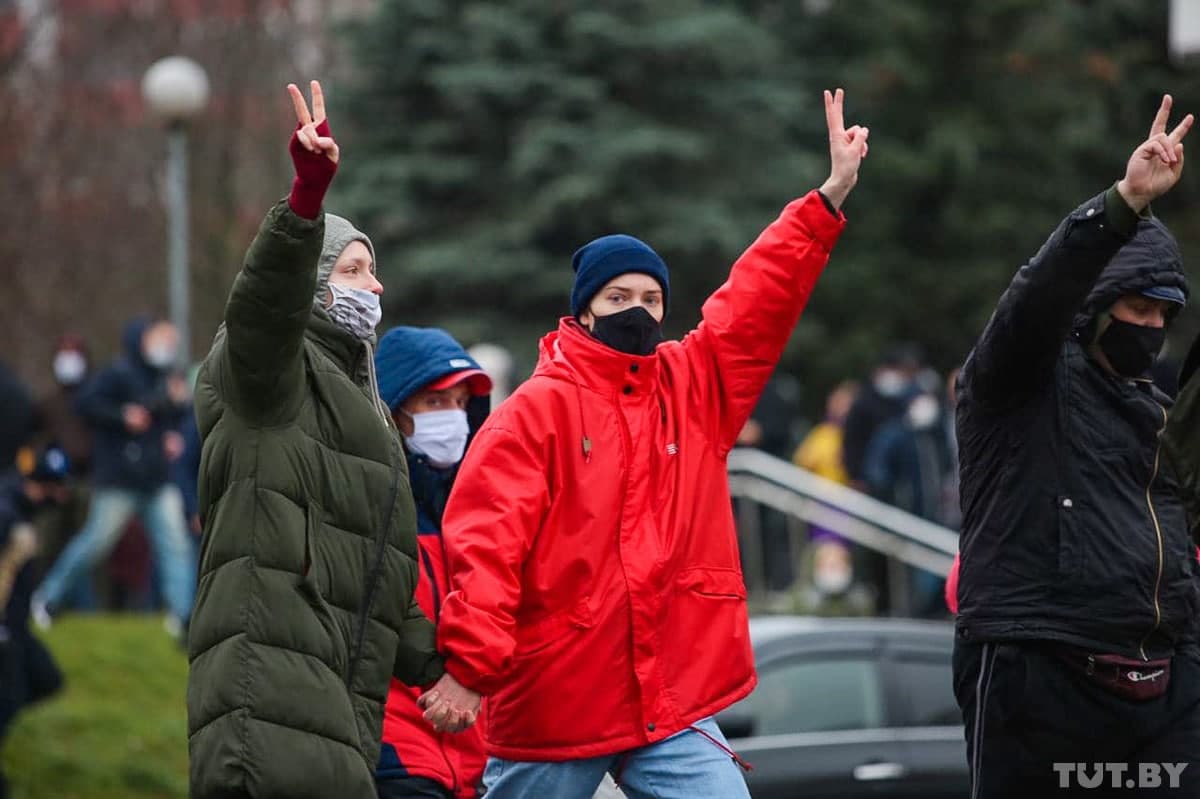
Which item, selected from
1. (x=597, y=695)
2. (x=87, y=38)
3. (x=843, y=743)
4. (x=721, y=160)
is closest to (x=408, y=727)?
(x=597, y=695)

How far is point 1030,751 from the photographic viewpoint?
18.1 feet

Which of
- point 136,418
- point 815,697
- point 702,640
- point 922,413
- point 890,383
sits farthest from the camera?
point 890,383

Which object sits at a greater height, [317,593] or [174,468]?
[317,593]

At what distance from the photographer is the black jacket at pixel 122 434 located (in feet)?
46.0

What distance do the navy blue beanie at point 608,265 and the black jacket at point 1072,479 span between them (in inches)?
35.8

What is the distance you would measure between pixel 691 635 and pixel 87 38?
19426 millimetres

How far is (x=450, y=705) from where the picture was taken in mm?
5152

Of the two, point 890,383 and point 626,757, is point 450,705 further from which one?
point 890,383

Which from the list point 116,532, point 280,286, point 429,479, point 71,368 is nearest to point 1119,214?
point 429,479

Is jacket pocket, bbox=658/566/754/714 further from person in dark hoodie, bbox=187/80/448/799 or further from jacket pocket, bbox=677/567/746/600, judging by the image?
person in dark hoodie, bbox=187/80/448/799

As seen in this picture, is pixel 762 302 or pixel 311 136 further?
pixel 762 302

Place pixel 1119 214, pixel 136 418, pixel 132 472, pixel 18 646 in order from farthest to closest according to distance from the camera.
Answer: pixel 132 472 < pixel 136 418 < pixel 18 646 < pixel 1119 214

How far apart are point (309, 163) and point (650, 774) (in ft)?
5.98

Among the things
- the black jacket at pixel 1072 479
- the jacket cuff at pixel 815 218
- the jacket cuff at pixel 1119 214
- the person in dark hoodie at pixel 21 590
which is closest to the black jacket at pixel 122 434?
the person in dark hoodie at pixel 21 590
